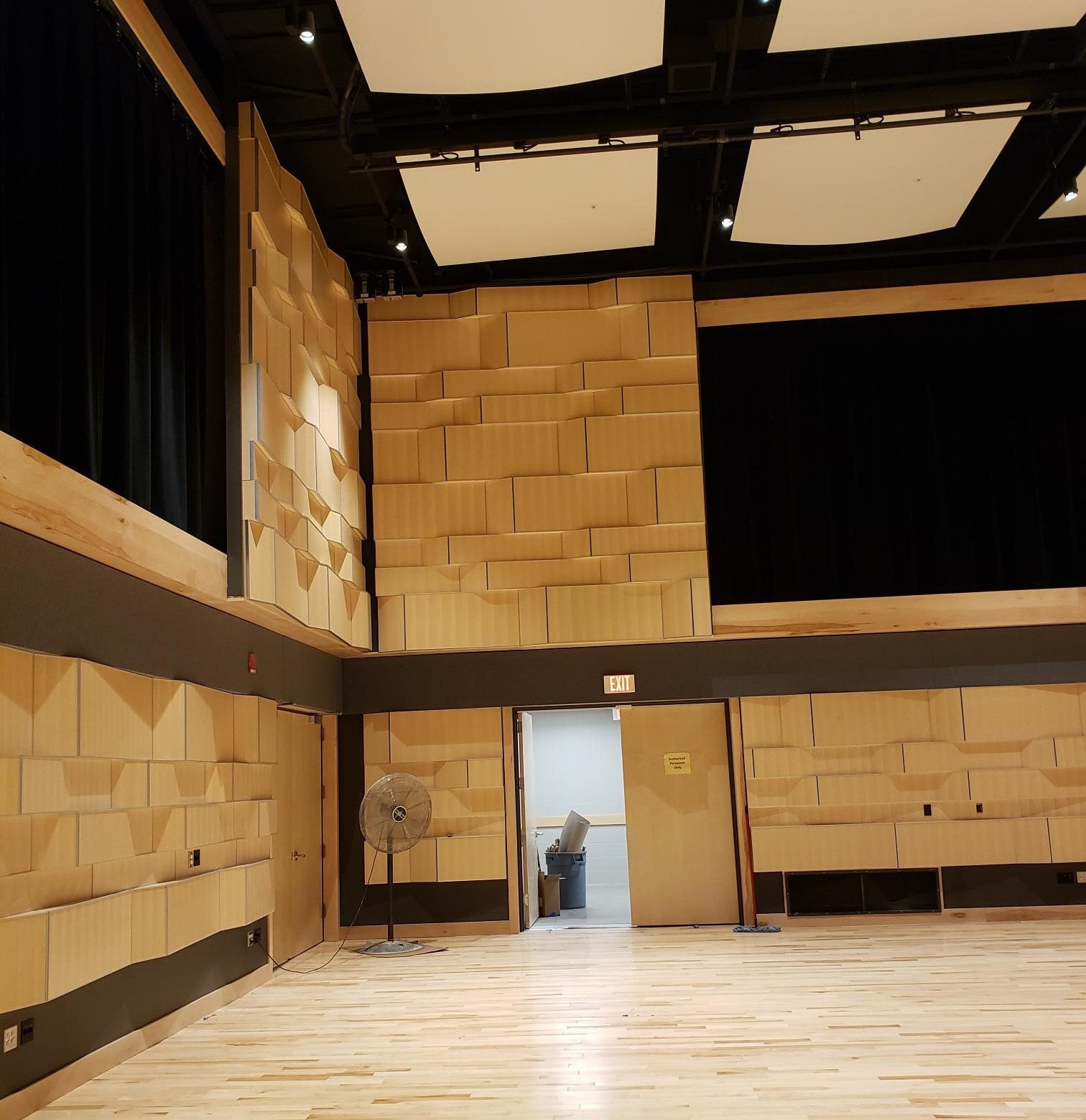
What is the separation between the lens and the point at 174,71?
6.52 meters

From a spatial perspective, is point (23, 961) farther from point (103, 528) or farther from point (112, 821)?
point (103, 528)

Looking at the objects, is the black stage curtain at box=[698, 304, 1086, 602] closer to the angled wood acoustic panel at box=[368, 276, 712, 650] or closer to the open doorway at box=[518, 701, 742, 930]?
the angled wood acoustic panel at box=[368, 276, 712, 650]

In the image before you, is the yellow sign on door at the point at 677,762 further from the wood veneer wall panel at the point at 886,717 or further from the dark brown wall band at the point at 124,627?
the dark brown wall band at the point at 124,627

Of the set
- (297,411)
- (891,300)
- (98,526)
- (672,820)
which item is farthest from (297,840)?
(891,300)

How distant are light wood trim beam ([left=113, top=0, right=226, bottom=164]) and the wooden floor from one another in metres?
5.23

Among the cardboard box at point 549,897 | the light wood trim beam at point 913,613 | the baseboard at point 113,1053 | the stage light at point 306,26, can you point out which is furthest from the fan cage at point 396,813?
the stage light at point 306,26

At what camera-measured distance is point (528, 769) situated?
34.1 feet

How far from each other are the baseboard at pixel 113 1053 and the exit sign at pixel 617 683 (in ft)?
12.3

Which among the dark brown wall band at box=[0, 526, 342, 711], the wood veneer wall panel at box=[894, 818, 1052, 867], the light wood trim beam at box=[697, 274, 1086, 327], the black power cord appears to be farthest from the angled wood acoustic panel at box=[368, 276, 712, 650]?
the wood veneer wall panel at box=[894, 818, 1052, 867]

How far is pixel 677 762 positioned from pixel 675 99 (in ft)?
17.5

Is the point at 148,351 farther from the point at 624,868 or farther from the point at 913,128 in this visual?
the point at 624,868

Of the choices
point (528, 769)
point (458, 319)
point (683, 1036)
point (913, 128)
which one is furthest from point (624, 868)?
point (913, 128)

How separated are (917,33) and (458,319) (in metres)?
4.61

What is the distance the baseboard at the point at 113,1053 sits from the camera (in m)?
4.64
